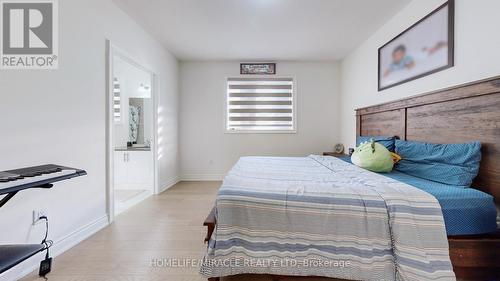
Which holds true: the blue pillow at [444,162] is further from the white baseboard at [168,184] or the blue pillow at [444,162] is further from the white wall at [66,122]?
the white baseboard at [168,184]

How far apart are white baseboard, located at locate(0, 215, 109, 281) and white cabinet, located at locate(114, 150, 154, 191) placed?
1.69 m

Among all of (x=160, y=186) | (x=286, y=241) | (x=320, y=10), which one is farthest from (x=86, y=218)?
(x=320, y=10)

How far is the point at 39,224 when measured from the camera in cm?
191

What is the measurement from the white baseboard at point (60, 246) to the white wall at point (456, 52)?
12.7ft

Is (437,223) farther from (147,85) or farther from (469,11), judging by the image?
(147,85)

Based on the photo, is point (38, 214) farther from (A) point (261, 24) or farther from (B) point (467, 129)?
(B) point (467, 129)

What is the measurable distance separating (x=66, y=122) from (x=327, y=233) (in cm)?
242

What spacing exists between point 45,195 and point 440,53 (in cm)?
387

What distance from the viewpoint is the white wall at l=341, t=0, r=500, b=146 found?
5.98ft

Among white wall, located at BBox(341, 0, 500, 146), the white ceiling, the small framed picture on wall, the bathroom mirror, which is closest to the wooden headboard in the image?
white wall, located at BBox(341, 0, 500, 146)

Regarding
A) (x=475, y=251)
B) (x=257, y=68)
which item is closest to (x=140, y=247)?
(x=475, y=251)

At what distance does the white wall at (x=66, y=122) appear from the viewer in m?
1.73

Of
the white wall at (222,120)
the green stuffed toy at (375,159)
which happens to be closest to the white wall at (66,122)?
the white wall at (222,120)

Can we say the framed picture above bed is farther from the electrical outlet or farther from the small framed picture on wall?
the electrical outlet
